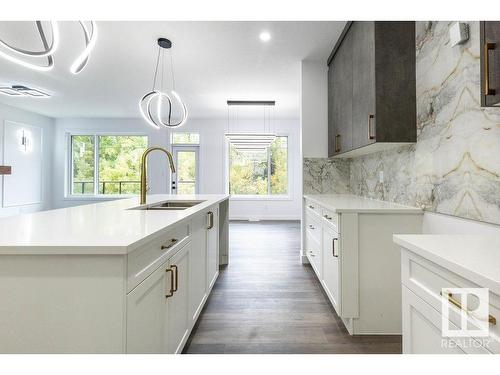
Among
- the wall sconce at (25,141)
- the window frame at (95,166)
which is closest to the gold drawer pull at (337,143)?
the window frame at (95,166)

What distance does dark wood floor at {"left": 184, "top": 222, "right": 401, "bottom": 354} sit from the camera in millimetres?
1794

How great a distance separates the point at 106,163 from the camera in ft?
25.3

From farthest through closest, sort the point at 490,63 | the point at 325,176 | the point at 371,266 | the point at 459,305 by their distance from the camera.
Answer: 1. the point at 325,176
2. the point at 371,266
3. the point at 490,63
4. the point at 459,305

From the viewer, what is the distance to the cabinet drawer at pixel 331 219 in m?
2.00

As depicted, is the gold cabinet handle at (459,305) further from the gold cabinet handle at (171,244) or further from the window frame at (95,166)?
the window frame at (95,166)

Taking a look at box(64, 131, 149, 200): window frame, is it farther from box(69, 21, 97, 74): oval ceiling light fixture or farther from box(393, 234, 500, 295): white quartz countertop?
box(393, 234, 500, 295): white quartz countertop

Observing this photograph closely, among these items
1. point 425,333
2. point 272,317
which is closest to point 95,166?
point 272,317

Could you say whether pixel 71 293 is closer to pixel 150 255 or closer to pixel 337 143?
pixel 150 255

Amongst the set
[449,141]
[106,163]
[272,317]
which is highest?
[106,163]

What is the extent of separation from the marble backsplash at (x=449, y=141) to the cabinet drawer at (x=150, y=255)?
1581 millimetres

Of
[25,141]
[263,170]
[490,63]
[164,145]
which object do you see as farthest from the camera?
[263,170]

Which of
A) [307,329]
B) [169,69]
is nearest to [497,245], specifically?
[307,329]

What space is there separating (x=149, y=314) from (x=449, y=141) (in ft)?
6.23
